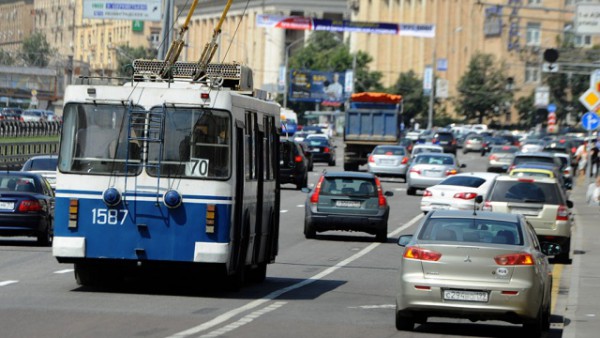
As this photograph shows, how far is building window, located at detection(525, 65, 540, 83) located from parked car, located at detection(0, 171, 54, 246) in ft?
373

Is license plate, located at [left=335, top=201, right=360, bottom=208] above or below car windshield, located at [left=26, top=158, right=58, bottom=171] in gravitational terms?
below

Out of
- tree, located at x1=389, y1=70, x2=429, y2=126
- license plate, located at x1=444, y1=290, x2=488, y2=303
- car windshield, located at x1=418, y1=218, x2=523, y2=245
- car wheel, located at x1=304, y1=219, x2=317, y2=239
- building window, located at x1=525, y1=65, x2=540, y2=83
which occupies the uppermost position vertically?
building window, located at x1=525, y1=65, x2=540, y2=83

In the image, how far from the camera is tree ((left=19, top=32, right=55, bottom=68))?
87.0 metres

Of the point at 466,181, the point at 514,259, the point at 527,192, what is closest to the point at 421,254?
the point at 514,259

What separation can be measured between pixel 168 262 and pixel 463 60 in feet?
409

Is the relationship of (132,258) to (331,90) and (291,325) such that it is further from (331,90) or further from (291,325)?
(331,90)

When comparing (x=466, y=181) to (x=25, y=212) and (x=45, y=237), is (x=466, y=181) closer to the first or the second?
(x=45, y=237)

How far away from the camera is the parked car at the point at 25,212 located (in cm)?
2700

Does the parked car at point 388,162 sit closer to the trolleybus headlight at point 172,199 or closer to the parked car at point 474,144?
the trolleybus headlight at point 172,199

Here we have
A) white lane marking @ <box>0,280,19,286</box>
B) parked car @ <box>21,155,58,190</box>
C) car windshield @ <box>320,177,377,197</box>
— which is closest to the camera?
white lane marking @ <box>0,280,19,286</box>

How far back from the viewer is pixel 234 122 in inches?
742

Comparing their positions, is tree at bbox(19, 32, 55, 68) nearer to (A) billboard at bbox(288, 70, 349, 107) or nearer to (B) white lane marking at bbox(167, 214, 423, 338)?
(B) white lane marking at bbox(167, 214, 423, 338)

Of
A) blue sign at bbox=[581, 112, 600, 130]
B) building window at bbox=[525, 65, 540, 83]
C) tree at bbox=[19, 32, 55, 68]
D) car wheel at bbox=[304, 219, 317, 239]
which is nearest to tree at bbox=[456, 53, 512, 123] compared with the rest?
building window at bbox=[525, 65, 540, 83]

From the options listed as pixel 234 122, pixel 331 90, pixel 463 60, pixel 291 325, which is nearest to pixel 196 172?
Answer: pixel 234 122
